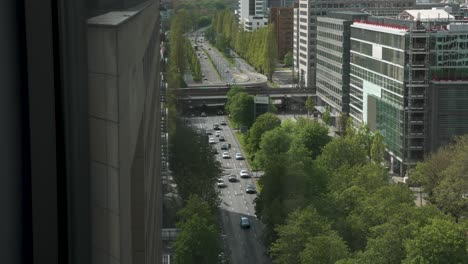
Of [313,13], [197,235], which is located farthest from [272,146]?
[313,13]

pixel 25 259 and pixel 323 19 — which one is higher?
pixel 323 19

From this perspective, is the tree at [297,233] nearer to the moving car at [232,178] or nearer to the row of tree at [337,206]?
the row of tree at [337,206]

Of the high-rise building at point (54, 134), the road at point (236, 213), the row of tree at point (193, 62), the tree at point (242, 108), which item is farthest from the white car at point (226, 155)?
the high-rise building at point (54, 134)

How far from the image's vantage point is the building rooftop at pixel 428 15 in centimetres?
119

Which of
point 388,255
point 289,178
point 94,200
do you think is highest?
point 94,200

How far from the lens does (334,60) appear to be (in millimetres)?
1590

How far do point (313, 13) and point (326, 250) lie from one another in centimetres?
80

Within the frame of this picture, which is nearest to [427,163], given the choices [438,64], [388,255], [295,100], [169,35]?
[438,64]

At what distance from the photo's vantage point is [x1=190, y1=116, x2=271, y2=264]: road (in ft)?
5.05

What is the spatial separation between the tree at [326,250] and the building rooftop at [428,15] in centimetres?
57

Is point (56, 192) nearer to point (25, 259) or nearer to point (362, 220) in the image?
point (25, 259)

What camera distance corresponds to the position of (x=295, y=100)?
5.23ft

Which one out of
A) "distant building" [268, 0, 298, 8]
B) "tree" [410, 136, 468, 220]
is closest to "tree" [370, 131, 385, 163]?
"tree" [410, 136, 468, 220]

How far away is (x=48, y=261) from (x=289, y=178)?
1.30 m
